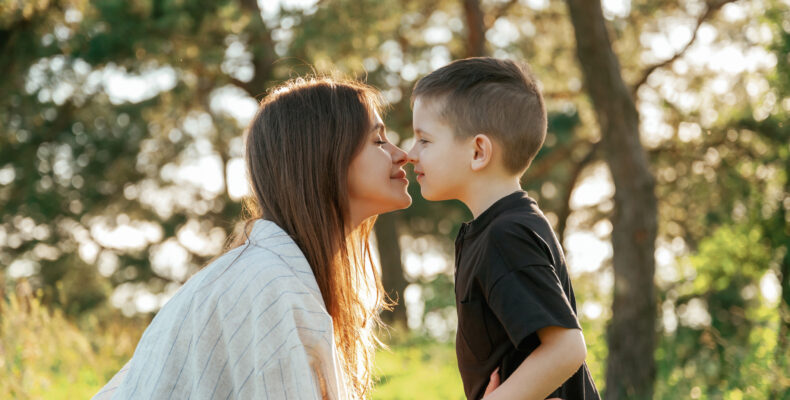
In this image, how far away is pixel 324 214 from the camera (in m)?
2.42

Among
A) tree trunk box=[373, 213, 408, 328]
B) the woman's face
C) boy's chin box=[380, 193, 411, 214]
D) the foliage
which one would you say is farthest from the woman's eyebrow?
tree trunk box=[373, 213, 408, 328]

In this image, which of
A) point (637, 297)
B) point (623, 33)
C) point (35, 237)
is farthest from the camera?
point (35, 237)

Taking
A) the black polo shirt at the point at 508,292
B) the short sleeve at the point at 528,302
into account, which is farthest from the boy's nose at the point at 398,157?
the short sleeve at the point at 528,302

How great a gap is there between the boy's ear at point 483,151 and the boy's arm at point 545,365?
1.67ft

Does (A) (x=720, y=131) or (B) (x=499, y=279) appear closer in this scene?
(B) (x=499, y=279)

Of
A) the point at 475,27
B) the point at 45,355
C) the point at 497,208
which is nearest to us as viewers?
the point at 497,208

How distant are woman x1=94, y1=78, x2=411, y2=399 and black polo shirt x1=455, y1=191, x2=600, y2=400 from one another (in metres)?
0.36

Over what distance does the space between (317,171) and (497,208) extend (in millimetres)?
576

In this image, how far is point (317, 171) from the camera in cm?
243

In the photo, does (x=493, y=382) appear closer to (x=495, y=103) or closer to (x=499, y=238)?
(x=499, y=238)

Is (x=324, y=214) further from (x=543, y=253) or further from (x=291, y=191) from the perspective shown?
(x=543, y=253)

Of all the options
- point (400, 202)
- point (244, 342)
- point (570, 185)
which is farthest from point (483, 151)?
point (570, 185)

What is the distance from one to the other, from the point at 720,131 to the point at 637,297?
4211mm

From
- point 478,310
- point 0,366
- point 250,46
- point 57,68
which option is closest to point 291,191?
point 478,310
